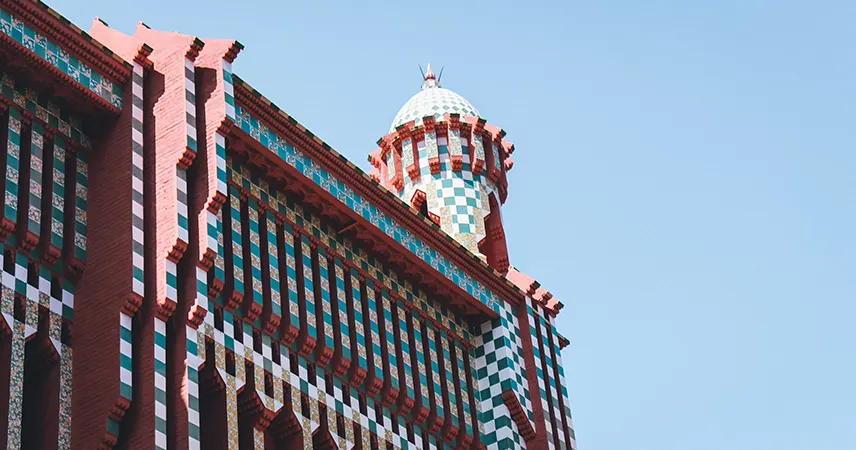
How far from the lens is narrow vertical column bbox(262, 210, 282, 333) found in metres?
19.6

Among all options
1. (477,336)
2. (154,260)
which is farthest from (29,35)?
(477,336)

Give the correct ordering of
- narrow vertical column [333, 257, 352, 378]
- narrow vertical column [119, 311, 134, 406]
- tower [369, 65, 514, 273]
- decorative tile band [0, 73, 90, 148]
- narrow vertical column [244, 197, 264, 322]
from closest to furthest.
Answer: narrow vertical column [119, 311, 134, 406], decorative tile band [0, 73, 90, 148], narrow vertical column [244, 197, 264, 322], narrow vertical column [333, 257, 352, 378], tower [369, 65, 514, 273]

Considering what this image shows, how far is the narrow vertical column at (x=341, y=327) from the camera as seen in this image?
20.6 metres

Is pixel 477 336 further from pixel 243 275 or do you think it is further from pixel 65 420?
pixel 65 420

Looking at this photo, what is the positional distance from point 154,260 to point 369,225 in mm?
4665

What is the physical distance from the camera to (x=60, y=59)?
731 inches

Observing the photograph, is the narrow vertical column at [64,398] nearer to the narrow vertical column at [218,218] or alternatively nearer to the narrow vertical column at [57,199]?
the narrow vertical column at [57,199]

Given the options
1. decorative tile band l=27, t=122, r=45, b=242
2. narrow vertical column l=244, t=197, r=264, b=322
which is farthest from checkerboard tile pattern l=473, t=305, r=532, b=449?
decorative tile band l=27, t=122, r=45, b=242

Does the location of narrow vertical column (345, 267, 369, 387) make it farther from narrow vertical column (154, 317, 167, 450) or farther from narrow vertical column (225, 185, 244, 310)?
narrow vertical column (154, 317, 167, 450)

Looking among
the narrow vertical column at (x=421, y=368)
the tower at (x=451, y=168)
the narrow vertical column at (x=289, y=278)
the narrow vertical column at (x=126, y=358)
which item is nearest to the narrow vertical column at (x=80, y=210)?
the narrow vertical column at (x=126, y=358)

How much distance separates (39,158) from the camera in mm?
18078

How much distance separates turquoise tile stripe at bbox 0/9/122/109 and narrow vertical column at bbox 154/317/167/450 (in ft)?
10.1

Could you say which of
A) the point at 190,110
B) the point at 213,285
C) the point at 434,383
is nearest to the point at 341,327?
the point at 434,383

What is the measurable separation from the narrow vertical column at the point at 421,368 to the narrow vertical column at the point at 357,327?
1.14 metres
